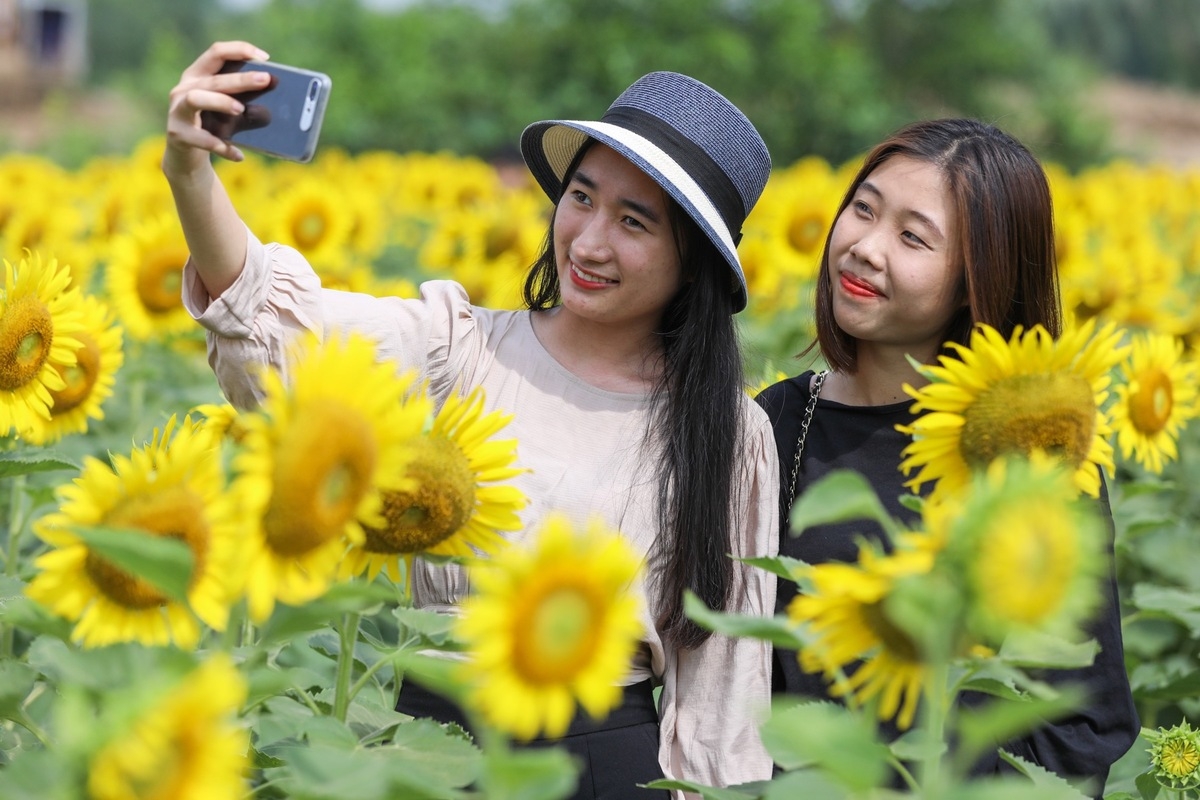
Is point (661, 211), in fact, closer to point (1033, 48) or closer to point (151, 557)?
point (151, 557)

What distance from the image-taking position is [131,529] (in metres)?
1.09

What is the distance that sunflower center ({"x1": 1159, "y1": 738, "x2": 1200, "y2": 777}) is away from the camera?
1.81 metres

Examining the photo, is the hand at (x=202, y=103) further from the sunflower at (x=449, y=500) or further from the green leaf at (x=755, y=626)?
the green leaf at (x=755, y=626)

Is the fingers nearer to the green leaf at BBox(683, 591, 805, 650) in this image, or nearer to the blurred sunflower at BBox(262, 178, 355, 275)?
the green leaf at BBox(683, 591, 805, 650)

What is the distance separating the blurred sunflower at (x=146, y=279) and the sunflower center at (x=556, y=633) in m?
2.18

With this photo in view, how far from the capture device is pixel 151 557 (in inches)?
38.3

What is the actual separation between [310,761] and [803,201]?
3420 mm

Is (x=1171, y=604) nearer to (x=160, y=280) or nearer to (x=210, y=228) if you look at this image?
(x=210, y=228)

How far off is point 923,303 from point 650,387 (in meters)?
0.40

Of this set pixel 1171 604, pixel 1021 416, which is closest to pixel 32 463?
pixel 1021 416

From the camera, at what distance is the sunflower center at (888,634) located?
104cm

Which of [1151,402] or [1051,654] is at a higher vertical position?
[1151,402]

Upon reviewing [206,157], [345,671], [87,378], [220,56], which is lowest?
[345,671]

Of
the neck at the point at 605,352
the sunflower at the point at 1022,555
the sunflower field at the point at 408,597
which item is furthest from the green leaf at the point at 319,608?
the neck at the point at 605,352
